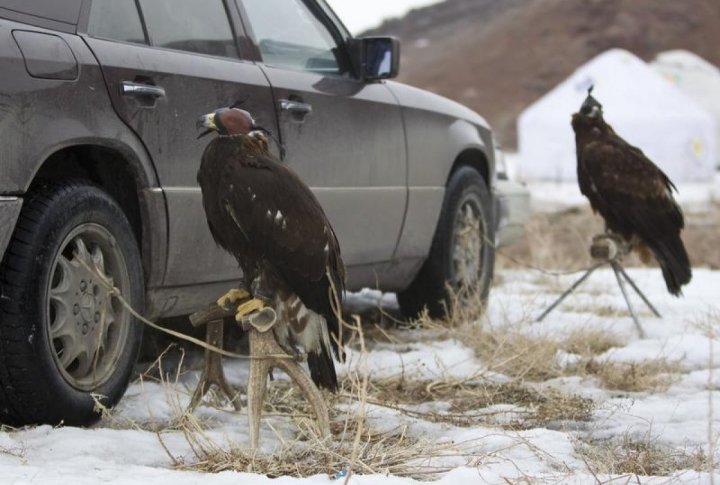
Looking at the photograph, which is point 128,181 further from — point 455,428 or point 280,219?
point 455,428

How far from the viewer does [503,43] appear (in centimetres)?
5869

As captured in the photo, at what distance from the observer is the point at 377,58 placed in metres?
5.82

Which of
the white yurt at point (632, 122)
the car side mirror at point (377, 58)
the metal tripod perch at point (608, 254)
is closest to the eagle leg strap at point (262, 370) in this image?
the car side mirror at point (377, 58)

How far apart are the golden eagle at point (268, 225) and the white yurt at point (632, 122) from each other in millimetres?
23646

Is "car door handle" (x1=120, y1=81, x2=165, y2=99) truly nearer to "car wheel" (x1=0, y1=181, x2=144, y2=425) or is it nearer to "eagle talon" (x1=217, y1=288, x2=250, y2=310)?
"car wheel" (x1=0, y1=181, x2=144, y2=425)

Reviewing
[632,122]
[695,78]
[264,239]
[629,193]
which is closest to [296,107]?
[264,239]

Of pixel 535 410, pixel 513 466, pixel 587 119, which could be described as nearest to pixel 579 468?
pixel 513 466

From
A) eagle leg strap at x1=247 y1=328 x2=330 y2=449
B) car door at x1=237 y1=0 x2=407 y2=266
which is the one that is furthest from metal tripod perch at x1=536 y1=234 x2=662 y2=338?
eagle leg strap at x1=247 y1=328 x2=330 y2=449

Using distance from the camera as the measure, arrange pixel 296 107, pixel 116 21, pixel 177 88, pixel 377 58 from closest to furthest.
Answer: pixel 116 21
pixel 177 88
pixel 296 107
pixel 377 58

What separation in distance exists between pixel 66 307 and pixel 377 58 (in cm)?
240

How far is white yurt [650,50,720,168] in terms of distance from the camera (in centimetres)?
3459

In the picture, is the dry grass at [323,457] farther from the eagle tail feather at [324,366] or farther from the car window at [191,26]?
the car window at [191,26]

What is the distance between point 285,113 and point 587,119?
2252mm

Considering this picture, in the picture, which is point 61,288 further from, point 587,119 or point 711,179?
point 711,179
